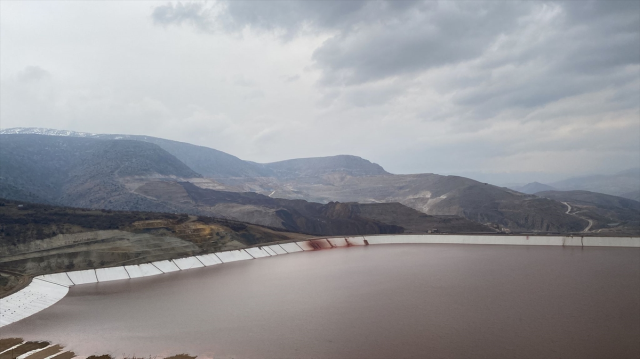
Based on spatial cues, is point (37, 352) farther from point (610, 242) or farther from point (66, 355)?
point (610, 242)

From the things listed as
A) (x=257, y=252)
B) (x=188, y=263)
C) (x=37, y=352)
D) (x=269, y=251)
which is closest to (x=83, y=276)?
(x=188, y=263)

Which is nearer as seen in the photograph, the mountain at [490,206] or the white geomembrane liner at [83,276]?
the white geomembrane liner at [83,276]

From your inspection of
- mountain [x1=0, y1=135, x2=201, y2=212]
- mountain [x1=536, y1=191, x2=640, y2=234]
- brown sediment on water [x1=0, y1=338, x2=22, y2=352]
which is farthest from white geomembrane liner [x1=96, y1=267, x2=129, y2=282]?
mountain [x1=536, y1=191, x2=640, y2=234]

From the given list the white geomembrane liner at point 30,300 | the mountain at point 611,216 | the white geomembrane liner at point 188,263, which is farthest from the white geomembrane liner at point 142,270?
the mountain at point 611,216

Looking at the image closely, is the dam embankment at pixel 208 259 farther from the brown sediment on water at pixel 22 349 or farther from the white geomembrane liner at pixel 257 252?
the brown sediment on water at pixel 22 349

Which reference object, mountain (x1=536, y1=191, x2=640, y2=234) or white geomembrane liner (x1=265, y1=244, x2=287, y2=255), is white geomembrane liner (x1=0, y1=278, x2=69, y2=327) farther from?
mountain (x1=536, y1=191, x2=640, y2=234)

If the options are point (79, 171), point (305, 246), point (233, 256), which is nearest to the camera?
point (233, 256)

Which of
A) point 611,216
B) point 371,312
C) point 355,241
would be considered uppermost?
point 611,216
